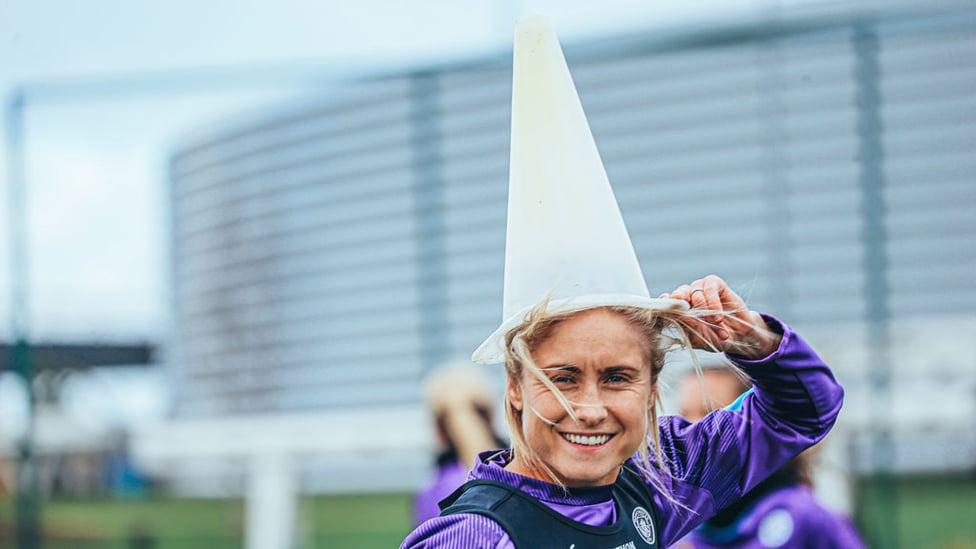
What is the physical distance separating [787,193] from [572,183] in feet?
17.7

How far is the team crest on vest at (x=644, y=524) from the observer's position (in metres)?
1.99

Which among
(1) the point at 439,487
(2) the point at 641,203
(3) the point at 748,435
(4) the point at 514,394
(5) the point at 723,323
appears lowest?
(1) the point at 439,487

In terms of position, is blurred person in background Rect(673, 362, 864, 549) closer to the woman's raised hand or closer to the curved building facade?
the woman's raised hand

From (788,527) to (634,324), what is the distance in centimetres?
163

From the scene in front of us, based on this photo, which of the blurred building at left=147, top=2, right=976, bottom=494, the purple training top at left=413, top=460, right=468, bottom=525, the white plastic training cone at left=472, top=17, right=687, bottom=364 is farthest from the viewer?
the blurred building at left=147, top=2, right=976, bottom=494

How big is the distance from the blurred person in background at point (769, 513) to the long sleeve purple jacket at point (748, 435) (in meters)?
0.94

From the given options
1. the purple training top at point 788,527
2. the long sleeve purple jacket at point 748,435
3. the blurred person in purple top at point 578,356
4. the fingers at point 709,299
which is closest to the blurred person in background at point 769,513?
the purple training top at point 788,527

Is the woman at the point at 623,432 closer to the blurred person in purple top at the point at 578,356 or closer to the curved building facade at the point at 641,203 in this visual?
the blurred person in purple top at the point at 578,356

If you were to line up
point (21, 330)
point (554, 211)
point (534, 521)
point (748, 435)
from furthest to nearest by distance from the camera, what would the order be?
point (21, 330) < point (748, 435) < point (554, 211) < point (534, 521)

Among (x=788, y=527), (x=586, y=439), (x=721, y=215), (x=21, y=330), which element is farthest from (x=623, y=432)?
(x=721, y=215)

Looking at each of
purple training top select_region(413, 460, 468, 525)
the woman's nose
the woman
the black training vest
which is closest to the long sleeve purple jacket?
the woman

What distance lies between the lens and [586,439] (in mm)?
1834

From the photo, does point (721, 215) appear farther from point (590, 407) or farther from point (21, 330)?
point (590, 407)

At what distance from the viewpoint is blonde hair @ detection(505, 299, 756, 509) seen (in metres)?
1.83
